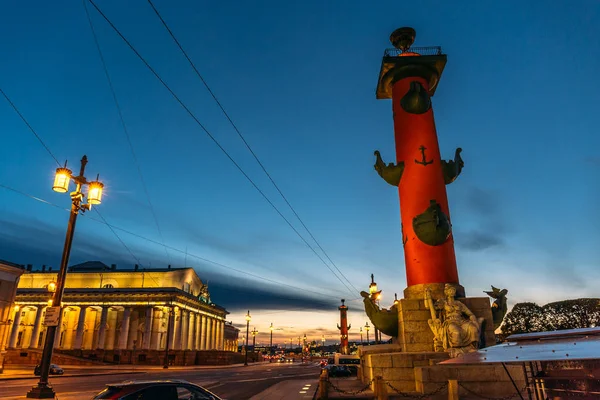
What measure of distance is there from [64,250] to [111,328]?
79129mm

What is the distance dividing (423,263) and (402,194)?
3.65 metres

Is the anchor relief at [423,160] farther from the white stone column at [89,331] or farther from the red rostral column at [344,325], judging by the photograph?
the white stone column at [89,331]

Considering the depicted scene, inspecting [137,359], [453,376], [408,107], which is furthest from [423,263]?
[137,359]

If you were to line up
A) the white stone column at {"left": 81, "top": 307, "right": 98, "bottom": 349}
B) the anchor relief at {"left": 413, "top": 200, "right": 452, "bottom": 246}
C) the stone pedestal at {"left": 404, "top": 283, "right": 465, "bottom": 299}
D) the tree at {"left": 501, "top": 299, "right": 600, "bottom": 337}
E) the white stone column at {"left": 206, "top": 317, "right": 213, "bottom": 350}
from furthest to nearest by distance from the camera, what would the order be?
1. the white stone column at {"left": 206, "top": 317, "right": 213, "bottom": 350}
2. the white stone column at {"left": 81, "top": 307, "right": 98, "bottom": 349}
3. the tree at {"left": 501, "top": 299, "right": 600, "bottom": 337}
4. the anchor relief at {"left": 413, "top": 200, "right": 452, "bottom": 246}
5. the stone pedestal at {"left": 404, "top": 283, "right": 465, "bottom": 299}

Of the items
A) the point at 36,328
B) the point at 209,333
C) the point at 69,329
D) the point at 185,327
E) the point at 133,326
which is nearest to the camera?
the point at 36,328

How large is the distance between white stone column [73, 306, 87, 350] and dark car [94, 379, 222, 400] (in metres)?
80.5

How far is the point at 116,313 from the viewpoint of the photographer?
280ft

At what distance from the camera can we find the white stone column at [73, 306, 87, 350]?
7581 cm

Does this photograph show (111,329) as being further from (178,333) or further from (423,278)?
(423,278)

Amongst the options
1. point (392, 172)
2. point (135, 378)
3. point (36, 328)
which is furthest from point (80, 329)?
point (392, 172)

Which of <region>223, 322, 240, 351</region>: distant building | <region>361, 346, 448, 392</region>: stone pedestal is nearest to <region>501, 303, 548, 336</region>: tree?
<region>361, 346, 448, 392</region>: stone pedestal

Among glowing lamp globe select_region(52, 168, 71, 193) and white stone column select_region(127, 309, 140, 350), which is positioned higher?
glowing lamp globe select_region(52, 168, 71, 193)

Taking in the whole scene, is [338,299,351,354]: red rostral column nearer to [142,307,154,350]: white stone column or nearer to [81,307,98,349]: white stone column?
[142,307,154,350]: white stone column

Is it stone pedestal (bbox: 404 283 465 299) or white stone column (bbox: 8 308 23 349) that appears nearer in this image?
stone pedestal (bbox: 404 283 465 299)
